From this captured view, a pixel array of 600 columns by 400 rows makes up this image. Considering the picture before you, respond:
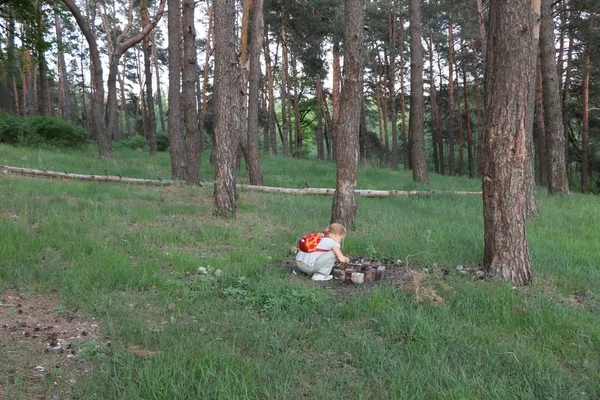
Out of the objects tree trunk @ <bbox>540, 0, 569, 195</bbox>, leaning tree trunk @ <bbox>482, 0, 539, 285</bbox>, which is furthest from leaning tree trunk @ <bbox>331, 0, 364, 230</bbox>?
tree trunk @ <bbox>540, 0, 569, 195</bbox>

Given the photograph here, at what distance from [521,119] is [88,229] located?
21.2 ft

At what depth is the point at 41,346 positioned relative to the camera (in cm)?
354

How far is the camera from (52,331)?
3826 millimetres

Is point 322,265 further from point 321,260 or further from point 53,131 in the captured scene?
point 53,131

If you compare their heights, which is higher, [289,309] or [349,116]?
[349,116]

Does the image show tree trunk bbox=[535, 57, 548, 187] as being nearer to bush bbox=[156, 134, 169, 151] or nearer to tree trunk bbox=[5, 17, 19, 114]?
tree trunk bbox=[5, 17, 19, 114]

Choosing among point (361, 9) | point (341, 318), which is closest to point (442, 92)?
point (361, 9)

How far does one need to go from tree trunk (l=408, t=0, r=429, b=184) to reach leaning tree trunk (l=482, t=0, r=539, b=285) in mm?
10557

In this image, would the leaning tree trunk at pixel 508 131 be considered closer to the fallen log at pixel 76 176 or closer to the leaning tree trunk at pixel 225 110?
the leaning tree trunk at pixel 225 110

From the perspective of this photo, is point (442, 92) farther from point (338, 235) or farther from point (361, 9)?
point (338, 235)

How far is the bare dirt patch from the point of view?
2.97m

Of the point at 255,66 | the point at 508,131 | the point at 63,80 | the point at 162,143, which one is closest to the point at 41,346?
the point at 508,131

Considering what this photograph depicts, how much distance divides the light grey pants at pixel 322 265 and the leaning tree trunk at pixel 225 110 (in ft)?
12.1

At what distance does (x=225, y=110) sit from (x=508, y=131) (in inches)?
220
